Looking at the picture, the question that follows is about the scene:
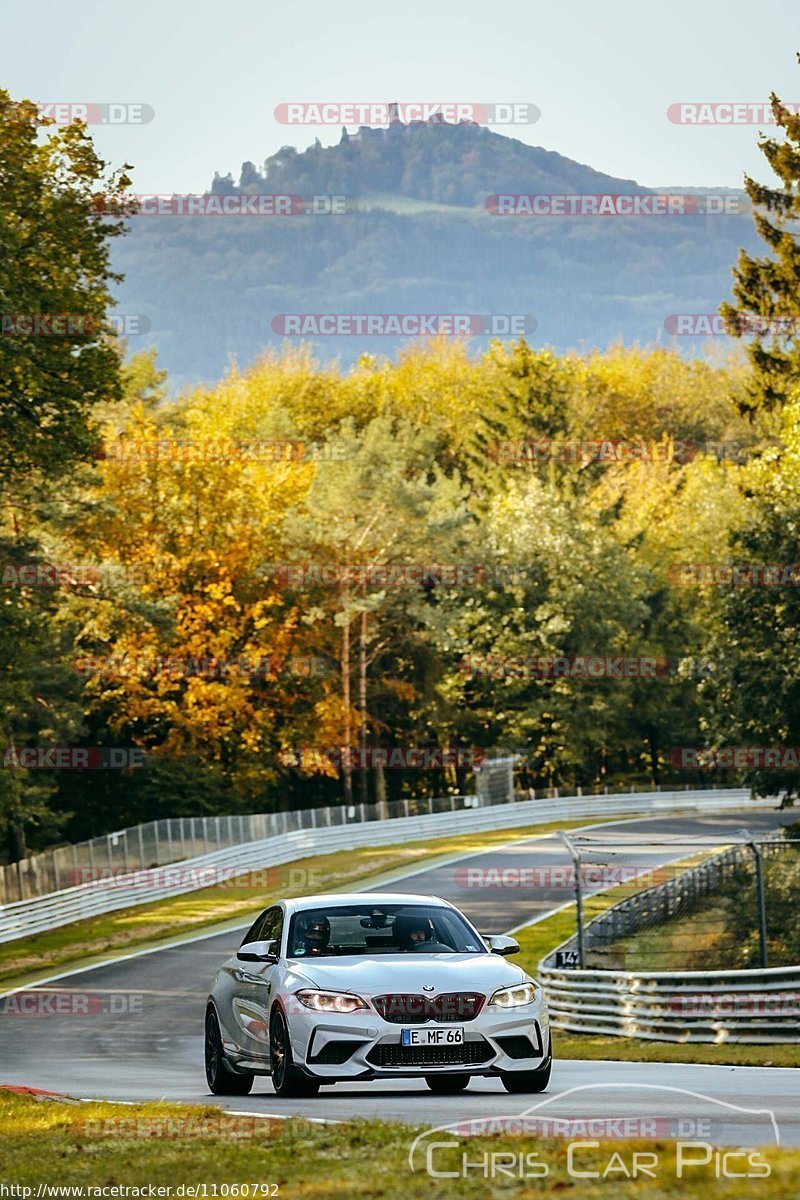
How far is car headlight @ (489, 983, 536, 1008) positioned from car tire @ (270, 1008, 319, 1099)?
138cm

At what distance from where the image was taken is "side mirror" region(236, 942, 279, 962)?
13.5 m

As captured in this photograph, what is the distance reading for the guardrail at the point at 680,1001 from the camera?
20.7 m

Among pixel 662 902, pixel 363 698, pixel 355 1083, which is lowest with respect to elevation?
pixel 363 698

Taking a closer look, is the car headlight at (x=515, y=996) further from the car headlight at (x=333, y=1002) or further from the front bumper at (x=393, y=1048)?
the car headlight at (x=333, y=1002)

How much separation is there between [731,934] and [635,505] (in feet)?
213

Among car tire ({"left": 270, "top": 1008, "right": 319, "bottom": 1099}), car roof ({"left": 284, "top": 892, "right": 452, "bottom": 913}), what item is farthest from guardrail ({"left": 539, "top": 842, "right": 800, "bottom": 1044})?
car tire ({"left": 270, "top": 1008, "right": 319, "bottom": 1099})

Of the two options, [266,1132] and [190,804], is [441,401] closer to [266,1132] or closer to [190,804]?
[190,804]

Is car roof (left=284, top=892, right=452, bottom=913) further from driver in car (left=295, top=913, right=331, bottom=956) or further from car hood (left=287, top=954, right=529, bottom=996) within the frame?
car hood (left=287, top=954, right=529, bottom=996)

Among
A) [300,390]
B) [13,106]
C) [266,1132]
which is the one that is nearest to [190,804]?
[13,106]

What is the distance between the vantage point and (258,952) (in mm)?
13883

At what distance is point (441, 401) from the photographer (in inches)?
4050

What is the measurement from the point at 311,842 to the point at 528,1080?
46.0 meters

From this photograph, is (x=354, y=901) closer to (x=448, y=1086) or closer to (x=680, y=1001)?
(x=448, y=1086)

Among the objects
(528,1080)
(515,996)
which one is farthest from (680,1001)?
(515,996)
